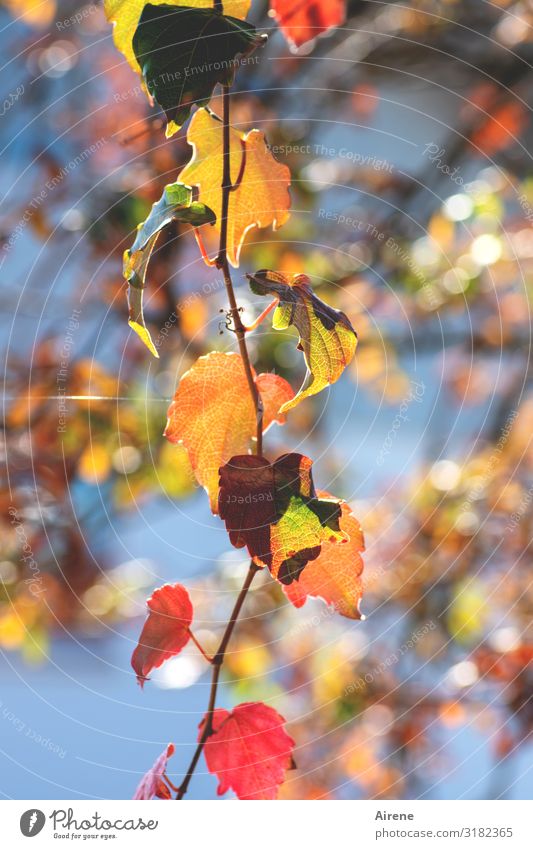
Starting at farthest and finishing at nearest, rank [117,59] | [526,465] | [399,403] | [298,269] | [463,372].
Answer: [463,372] < [399,403] < [117,59] < [526,465] < [298,269]

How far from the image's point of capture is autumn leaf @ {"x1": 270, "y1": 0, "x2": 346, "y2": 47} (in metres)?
0.72

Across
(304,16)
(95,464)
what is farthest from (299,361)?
(304,16)

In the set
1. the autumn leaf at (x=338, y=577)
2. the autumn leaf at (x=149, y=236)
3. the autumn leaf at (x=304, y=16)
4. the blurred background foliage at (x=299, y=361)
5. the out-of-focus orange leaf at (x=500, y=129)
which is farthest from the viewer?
the out-of-focus orange leaf at (x=500, y=129)

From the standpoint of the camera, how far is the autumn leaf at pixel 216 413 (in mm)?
553

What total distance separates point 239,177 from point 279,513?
0.23m

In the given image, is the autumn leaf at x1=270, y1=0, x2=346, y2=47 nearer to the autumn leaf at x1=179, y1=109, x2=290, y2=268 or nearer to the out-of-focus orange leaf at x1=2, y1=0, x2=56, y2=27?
the autumn leaf at x1=179, y1=109, x2=290, y2=268

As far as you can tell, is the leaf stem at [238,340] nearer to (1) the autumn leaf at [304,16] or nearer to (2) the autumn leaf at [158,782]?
(2) the autumn leaf at [158,782]

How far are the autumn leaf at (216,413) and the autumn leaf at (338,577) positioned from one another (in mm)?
73

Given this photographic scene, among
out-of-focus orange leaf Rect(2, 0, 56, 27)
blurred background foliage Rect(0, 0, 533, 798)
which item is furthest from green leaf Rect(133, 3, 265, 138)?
out-of-focus orange leaf Rect(2, 0, 56, 27)

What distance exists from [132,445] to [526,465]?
4.33 ft

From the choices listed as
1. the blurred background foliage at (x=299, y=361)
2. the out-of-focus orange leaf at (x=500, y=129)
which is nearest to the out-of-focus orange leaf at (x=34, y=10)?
the blurred background foliage at (x=299, y=361)

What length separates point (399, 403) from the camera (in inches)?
130

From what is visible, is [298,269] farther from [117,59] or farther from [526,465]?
[117,59]

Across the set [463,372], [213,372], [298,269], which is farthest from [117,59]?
[213,372]
